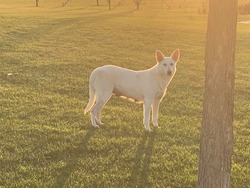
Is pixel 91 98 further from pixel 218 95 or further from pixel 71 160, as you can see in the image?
pixel 218 95

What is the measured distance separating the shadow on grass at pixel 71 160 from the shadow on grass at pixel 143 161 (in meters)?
1.05

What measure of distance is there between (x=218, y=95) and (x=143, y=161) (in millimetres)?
3077

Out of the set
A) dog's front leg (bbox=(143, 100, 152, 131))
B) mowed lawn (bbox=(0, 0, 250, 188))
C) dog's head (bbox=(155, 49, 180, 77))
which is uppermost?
dog's head (bbox=(155, 49, 180, 77))

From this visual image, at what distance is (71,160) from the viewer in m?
7.36

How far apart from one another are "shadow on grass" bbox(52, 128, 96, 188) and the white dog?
0.90 m

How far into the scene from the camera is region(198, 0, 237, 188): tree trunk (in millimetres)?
4535

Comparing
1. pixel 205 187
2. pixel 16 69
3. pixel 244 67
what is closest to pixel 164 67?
pixel 205 187

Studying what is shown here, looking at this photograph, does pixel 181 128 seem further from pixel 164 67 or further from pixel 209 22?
pixel 209 22

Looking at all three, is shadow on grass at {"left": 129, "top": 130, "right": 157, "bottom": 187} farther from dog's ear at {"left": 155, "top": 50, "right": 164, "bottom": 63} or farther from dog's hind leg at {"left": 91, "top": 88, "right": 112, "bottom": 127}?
dog's ear at {"left": 155, "top": 50, "right": 164, "bottom": 63}

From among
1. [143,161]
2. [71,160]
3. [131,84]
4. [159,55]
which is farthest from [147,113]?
[71,160]

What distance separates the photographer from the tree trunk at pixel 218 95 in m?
4.54

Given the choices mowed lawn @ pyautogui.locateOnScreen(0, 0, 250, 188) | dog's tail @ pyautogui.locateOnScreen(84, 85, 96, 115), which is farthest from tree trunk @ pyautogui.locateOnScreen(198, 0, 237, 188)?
dog's tail @ pyautogui.locateOnScreen(84, 85, 96, 115)

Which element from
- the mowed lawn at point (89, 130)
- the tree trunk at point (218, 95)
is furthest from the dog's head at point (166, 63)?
the tree trunk at point (218, 95)

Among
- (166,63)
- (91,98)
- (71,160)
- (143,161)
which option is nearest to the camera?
(71,160)
